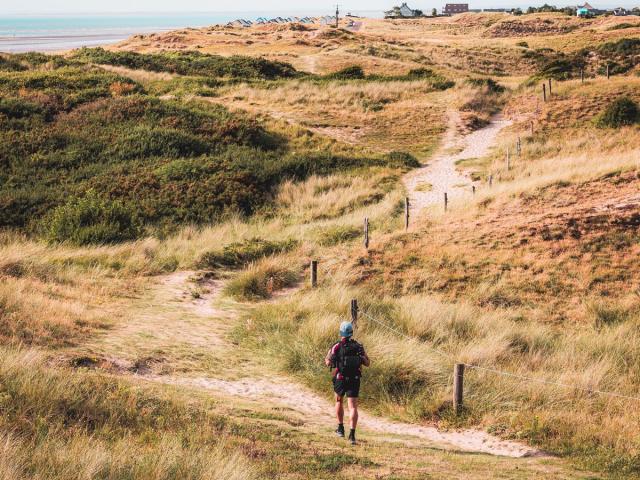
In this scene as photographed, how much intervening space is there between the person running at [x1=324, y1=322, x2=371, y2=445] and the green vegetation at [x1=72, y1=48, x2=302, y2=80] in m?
47.9

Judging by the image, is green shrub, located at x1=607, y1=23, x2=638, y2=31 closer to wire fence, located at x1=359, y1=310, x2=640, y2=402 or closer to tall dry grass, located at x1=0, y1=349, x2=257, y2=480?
wire fence, located at x1=359, y1=310, x2=640, y2=402

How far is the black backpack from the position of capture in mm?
9091

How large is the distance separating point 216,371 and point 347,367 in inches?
145

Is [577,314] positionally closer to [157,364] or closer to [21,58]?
[157,364]

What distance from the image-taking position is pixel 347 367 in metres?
9.19

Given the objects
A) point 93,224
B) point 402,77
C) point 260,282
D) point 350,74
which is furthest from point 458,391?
point 350,74

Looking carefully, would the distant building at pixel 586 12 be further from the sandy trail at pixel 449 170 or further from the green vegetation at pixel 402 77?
the sandy trail at pixel 449 170

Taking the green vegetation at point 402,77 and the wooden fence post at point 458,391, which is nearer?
the wooden fence post at point 458,391

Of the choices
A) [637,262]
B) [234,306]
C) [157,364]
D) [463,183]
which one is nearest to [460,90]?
[463,183]

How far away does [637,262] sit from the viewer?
16844mm

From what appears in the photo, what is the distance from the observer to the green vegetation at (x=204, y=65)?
188ft

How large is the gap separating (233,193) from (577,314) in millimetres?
14572

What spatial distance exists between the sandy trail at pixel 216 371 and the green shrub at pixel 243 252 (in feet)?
5.54

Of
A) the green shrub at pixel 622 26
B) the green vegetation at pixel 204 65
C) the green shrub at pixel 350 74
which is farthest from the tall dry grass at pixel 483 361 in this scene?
the green shrub at pixel 622 26
